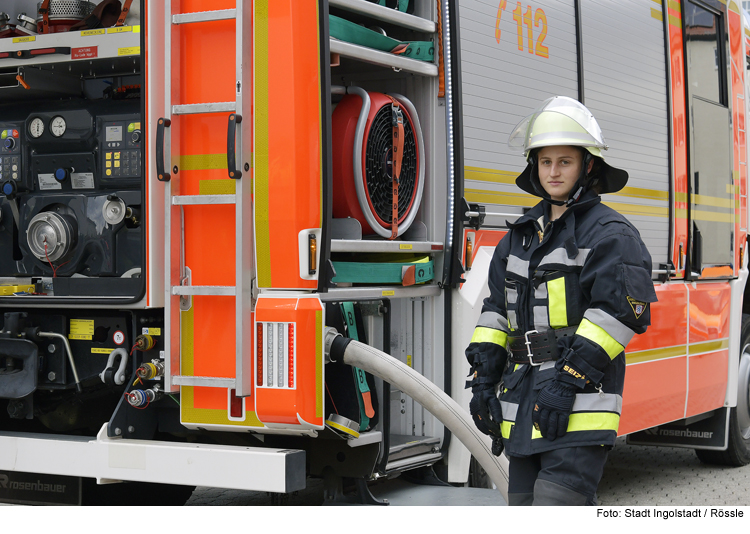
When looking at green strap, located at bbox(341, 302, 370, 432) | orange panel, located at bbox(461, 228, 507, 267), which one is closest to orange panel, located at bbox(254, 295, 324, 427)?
green strap, located at bbox(341, 302, 370, 432)

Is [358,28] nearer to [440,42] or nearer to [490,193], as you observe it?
[440,42]

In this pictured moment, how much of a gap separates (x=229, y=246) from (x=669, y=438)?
4496 millimetres

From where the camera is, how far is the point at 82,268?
464 centimetres

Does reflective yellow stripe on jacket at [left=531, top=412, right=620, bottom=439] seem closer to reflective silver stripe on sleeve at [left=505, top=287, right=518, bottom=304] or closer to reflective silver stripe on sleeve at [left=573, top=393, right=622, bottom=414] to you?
reflective silver stripe on sleeve at [left=573, top=393, right=622, bottom=414]

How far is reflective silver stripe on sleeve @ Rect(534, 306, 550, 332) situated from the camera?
3.34 meters

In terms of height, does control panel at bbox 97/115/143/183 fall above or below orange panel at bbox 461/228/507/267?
above

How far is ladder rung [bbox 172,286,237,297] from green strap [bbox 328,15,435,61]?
116 cm

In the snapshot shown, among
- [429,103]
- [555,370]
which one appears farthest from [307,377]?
[429,103]

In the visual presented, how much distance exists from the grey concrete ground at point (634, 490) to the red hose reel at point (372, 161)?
4.06ft

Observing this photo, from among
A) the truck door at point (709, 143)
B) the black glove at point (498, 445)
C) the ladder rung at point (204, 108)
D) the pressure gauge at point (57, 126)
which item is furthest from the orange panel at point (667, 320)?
the pressure gauge at point (57, 126)

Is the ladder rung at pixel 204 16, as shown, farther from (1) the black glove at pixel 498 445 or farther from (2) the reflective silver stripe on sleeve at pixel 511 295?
(1) the black glove at pixel 498 445

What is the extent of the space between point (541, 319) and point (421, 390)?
0.91 meters

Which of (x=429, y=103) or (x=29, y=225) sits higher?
(x=429, y=103)

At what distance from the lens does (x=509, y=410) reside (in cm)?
341
